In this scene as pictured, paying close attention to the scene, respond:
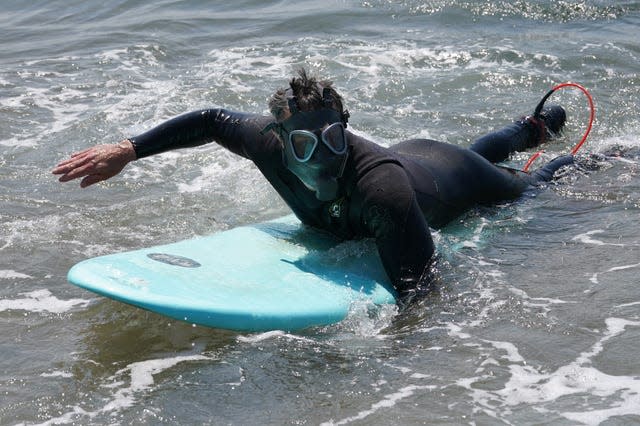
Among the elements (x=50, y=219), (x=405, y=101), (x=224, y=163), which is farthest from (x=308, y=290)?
(x=405, y=101)

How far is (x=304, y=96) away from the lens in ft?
13.6

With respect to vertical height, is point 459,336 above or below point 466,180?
below

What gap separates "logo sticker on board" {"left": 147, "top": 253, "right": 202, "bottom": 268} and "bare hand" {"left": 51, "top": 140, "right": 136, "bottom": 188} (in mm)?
479

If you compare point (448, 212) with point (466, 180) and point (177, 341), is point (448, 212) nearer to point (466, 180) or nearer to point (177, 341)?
point (466, 180)

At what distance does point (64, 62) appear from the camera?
10438 millimetres

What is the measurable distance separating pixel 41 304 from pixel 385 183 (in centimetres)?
184

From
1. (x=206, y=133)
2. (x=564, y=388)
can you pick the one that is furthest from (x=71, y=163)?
(x=564, y=388)

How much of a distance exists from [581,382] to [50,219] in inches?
140

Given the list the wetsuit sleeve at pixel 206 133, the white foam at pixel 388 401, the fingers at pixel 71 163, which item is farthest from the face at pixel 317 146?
the white foam at pixel 388 401

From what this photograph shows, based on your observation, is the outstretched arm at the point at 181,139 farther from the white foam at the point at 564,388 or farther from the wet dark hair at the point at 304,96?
the white foam at the point at 564,388

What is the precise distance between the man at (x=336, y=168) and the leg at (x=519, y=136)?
849mm

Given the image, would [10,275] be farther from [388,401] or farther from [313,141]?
[388,401]

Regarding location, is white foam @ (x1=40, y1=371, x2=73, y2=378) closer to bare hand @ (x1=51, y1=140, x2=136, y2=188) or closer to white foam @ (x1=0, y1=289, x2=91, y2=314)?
white foam @ (x1=0, y1=289, x2=91, y2=314)

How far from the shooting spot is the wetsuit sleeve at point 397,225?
13.5 feet
